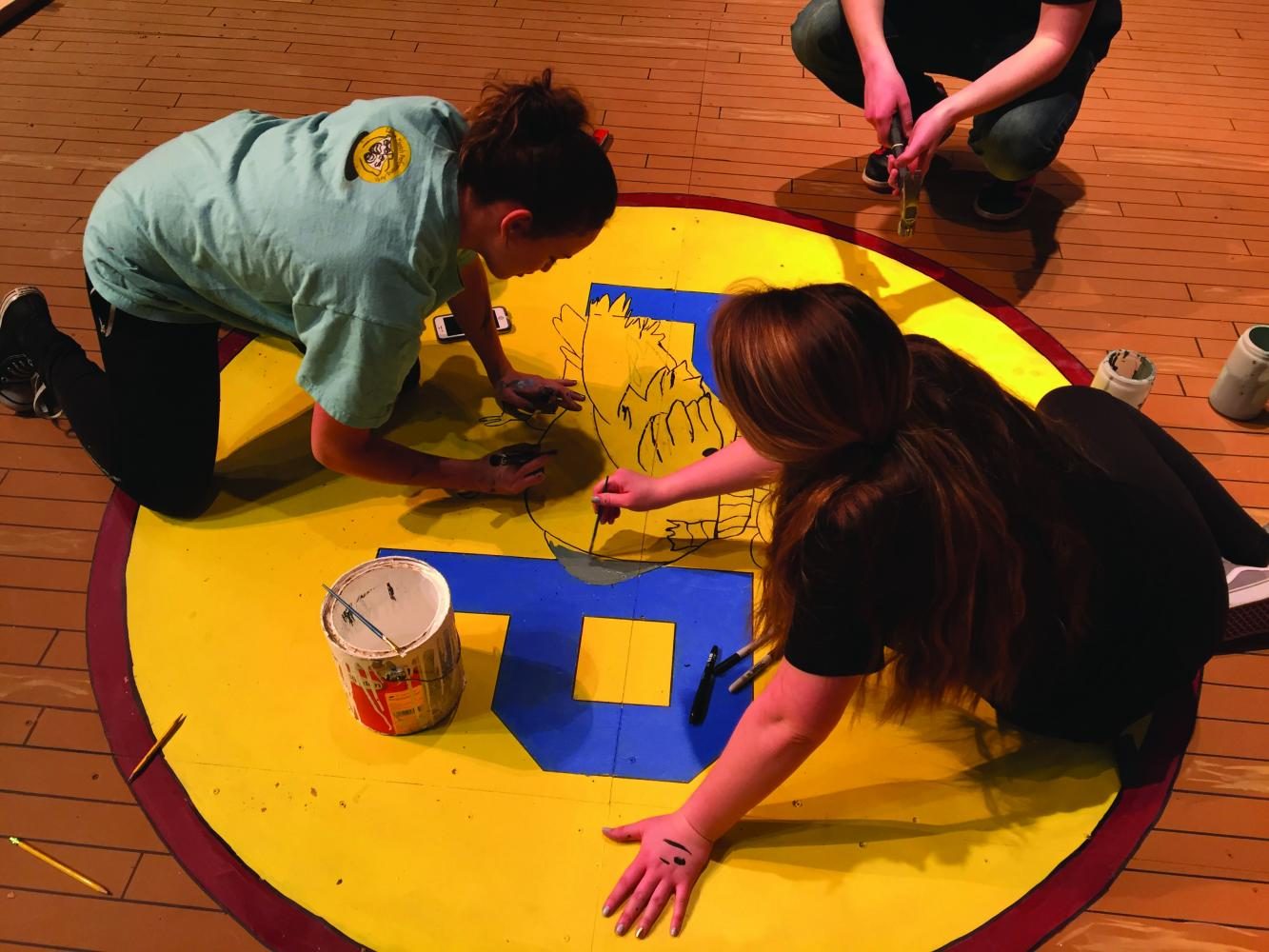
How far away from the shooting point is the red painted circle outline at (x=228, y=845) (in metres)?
1.17

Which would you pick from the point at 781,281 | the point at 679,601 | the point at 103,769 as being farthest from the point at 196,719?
the point at 781,281

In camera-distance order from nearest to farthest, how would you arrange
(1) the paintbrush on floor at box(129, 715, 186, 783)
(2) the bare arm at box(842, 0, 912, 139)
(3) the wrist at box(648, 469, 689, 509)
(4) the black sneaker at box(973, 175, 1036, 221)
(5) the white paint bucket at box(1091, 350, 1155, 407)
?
(1) the paintbrush on floor at box(129, 715, 186, 783) < (3) the wrist at box(648, 469, 689, 509) < (5) the white paint bucket at box(1091, 350, 1155, 407) < (2) the bare arm at box(842, 0, 912, 139) < (4) the black sneaker at box(973, 175, 1036, 221)

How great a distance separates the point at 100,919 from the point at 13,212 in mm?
1753

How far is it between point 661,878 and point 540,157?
95cm

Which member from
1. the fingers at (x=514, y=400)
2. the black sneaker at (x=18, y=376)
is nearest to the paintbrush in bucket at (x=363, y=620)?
the fingers at (x=514, y=400)

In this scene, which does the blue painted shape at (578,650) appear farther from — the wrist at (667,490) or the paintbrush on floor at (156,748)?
the paintbrush on floor at (156,748)

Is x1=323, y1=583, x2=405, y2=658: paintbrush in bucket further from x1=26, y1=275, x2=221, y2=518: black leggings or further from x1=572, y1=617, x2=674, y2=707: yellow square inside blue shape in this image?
x1=26, y1=275, x2=221, y2=518: black leggings

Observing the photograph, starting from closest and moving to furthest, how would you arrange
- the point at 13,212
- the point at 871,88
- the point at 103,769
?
the point at 103,769, the point at 871,88, the point at 13,212

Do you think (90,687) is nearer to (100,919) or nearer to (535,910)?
(100,919)

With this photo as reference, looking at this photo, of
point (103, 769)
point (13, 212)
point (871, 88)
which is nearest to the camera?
point (103, 769)

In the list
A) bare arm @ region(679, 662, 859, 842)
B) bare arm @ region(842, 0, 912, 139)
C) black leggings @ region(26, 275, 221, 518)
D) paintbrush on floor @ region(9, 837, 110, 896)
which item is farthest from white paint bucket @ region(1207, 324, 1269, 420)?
paintbrush on floor @ region(9, 837, 110, 896)

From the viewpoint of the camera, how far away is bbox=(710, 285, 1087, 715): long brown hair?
33.1 inches

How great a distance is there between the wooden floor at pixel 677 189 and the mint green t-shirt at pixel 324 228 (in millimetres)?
570

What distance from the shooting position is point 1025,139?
1.95m
